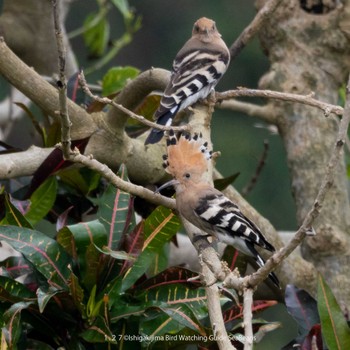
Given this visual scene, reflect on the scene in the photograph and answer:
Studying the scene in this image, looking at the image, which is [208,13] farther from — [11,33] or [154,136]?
[154,136]

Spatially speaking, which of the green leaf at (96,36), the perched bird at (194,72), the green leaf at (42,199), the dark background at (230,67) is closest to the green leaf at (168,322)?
the green leaf at (42,199)

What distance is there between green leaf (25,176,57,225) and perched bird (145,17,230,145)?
1.39 ft

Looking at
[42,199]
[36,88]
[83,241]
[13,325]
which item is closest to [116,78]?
[36,88]

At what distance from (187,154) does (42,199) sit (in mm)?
607

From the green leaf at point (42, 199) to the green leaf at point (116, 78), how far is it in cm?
110

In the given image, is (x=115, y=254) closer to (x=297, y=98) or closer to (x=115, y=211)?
(x=115, y=211)

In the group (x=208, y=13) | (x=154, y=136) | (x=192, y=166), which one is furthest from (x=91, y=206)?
(x=208, y=13)

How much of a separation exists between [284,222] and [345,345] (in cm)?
760

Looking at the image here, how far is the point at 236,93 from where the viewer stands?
2.91 meters

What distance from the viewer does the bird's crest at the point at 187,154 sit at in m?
2.62

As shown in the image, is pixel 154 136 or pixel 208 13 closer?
pixel 154 136

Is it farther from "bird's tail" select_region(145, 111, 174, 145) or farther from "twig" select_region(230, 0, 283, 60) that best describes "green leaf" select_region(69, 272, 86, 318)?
"twig" select_region(230, 0, 283, 60)

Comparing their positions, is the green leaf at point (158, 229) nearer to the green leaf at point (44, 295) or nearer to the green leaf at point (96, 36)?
the green leaf at point (44, 295)

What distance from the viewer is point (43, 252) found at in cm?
256
